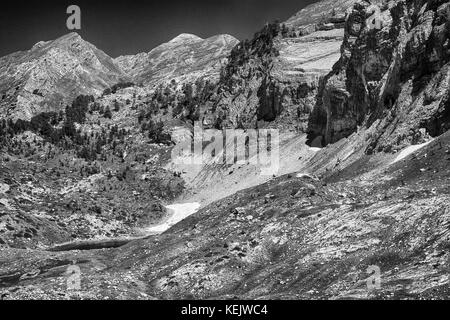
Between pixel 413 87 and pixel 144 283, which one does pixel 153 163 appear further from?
pixel 144 283

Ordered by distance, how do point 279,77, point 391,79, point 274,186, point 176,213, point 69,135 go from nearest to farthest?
point 274,186
point 391,79
point 176,213
point 279,77
point 69,135

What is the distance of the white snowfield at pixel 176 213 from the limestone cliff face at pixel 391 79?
Answer: 31.3 metres

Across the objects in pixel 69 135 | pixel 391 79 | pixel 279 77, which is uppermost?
pixel 391 79

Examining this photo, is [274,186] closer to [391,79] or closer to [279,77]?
[391,79]

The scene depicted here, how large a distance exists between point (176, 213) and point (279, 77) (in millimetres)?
51917

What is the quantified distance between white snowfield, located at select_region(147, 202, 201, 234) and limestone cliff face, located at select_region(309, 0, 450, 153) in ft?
103

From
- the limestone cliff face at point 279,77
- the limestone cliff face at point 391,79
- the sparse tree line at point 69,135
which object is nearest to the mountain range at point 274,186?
the limestone cliff face at point 391,79

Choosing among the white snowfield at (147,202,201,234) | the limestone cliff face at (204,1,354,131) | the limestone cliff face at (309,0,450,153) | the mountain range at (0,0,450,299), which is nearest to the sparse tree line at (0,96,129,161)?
the mountain range at (0,0,450,299)

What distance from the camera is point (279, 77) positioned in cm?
16850

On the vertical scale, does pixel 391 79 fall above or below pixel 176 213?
above

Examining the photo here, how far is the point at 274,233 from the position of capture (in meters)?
58.1

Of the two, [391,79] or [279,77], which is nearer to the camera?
[391,79]

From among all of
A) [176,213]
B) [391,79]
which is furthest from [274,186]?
[176,213]

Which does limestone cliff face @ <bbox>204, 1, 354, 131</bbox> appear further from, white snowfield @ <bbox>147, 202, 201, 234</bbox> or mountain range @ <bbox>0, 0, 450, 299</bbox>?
white snowfield @ <bbox>147, 202, 201, 234</bbox>
